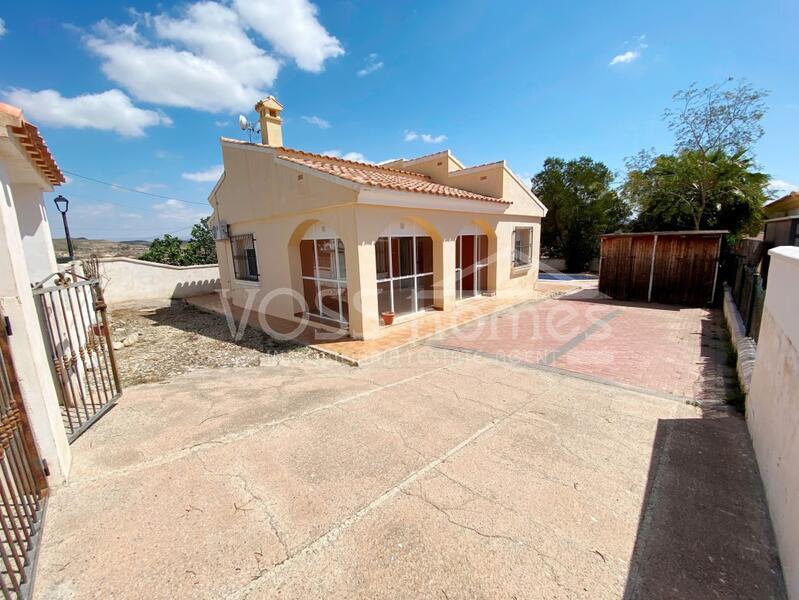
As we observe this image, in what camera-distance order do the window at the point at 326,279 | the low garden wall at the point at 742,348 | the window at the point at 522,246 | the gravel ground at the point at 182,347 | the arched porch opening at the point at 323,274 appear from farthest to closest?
the window at the point at 522,246, the window at the point at 326,279, the arched porch opening at the point at 323,274, the gravel ground at the point at 182,347, the low garden wall at the point at 742,348

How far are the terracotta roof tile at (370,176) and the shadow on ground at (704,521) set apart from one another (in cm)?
665

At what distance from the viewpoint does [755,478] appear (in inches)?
131

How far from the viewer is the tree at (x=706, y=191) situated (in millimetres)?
15930

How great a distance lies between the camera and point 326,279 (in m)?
9.48

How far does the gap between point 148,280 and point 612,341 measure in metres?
18.4

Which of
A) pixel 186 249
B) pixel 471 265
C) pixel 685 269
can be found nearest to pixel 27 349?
pixel 471 265

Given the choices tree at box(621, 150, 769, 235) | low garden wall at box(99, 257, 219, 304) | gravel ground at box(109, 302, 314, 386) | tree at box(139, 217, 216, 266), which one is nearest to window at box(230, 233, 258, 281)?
gravel ground at box(109, 302, 314, 386)

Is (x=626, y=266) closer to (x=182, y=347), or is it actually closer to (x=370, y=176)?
(x=370, y=176)

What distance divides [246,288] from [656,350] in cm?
1227

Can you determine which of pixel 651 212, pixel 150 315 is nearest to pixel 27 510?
pixel 150 315

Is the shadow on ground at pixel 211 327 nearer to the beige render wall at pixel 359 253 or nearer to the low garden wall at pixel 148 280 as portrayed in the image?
the beige render wall at pixel 359 253

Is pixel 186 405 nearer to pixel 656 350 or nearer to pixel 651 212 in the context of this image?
pixel 656 350

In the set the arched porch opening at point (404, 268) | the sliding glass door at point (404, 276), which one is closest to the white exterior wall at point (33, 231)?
Answer: the arched porch opening at point (404, 268)

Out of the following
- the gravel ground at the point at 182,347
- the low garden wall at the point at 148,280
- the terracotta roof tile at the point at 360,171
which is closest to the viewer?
the gravel ground at the point at 182,347
